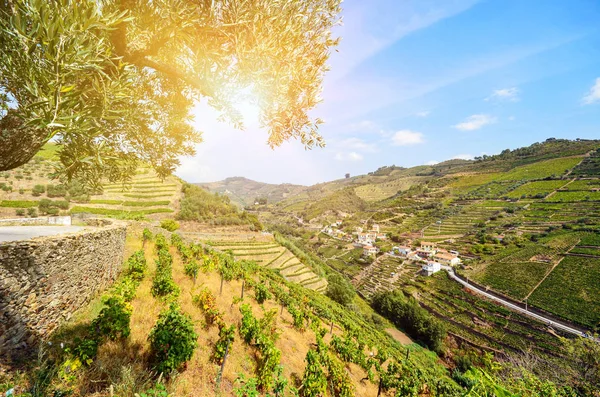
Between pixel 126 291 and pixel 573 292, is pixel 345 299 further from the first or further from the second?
pixel 573 292

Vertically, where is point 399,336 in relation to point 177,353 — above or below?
below

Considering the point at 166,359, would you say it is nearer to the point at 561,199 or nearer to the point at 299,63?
the point at 299,63

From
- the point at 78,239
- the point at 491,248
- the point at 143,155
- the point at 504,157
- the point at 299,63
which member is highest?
the point at 504,157

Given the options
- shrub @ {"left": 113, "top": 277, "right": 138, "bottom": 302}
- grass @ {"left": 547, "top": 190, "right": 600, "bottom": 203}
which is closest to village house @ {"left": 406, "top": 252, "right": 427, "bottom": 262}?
grass @ {"left": 547, "top": 190, "right": 600, "bottom": 203}

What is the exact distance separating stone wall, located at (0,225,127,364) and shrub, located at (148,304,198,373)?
2544 mm

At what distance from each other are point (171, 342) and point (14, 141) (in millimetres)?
5907

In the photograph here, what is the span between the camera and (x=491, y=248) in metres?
71.1

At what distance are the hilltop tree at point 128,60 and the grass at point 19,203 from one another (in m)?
37.1

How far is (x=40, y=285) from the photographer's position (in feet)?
19.2

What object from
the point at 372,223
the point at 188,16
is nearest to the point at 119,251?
the point at 188,16

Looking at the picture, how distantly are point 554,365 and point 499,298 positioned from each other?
67.5 ft

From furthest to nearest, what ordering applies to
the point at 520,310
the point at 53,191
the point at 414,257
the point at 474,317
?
the point at 414,257 → the point at 474,317 → the point at 520,310 → the point at 53,191

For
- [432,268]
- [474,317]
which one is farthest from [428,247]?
[474,317]

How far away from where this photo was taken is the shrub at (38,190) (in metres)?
32.6
